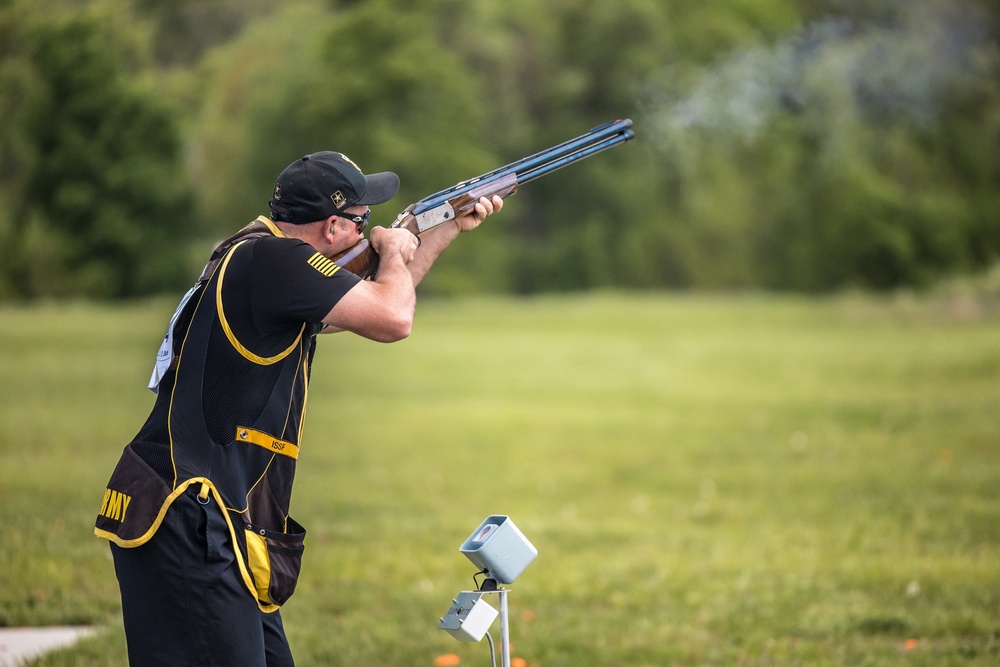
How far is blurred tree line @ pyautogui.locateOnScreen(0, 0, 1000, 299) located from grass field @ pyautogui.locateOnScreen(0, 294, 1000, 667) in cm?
435

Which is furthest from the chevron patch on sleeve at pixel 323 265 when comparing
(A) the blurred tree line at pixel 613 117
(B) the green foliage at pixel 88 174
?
(A) the blurred tree line at pixel 613 117

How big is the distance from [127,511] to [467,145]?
29.4 meters

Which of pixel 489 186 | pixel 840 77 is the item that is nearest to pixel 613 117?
pixel 840 77

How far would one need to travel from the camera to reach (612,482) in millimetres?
12930

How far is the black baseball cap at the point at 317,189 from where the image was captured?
4055 millimetres

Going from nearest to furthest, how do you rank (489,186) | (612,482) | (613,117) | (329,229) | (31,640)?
(329,229)
(489,186)
(31,640)
(612,482)
(613,117)

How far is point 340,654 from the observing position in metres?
6.34

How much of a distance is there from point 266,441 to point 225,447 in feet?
0.45

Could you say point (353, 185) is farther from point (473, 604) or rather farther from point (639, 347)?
point (639, 347)

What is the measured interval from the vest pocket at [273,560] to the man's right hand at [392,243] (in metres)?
0.94

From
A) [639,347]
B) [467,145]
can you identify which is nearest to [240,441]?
[639,347]

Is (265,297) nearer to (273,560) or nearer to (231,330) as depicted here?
(231,330)

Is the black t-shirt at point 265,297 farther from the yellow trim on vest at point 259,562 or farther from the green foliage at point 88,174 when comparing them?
the green foliage at point 88,174

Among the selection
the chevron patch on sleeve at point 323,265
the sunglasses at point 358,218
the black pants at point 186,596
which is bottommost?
the black pants at point 186,596
